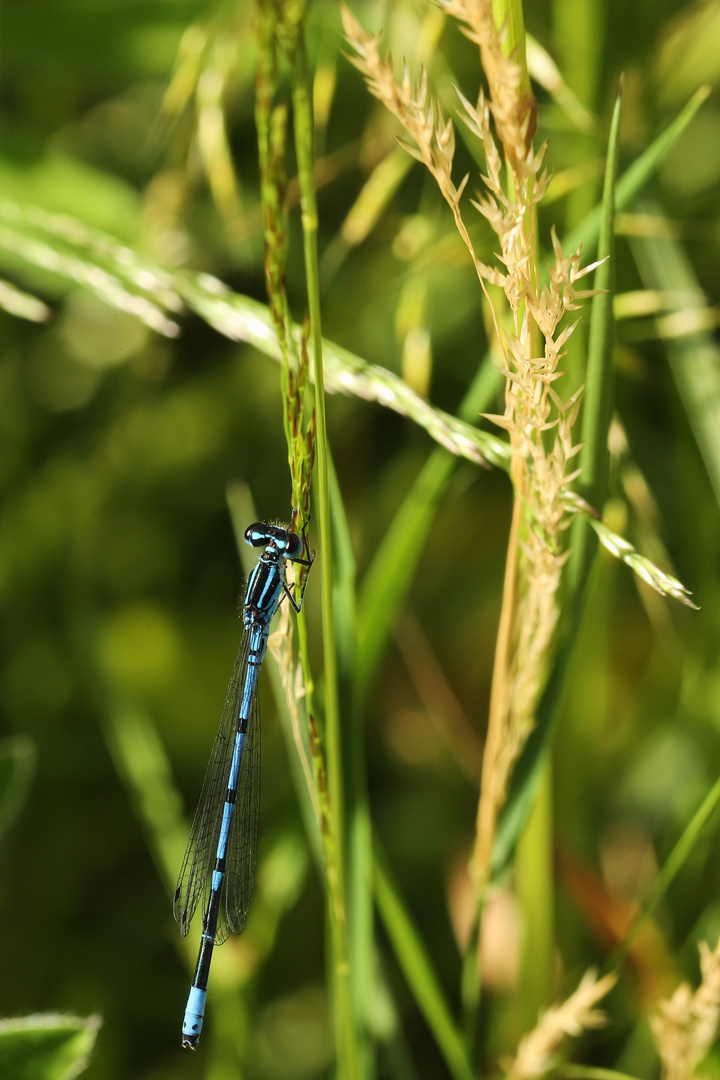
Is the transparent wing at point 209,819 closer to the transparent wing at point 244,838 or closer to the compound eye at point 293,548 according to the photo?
the transparent wing at point 244,838

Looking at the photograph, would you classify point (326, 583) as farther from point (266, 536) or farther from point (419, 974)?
point (419, 974)

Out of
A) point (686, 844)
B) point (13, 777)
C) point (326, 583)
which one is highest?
point (326, 583)

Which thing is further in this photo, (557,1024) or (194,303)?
(194,303)

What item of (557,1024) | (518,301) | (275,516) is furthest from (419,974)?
(518,301)

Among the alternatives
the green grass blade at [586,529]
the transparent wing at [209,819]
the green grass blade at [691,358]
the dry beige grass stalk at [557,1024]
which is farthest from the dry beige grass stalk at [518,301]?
the transparent wing at [209,819]

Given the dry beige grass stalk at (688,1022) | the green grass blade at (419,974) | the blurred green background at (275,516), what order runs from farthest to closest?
the blurred green background at (275,516) → the green grass blade at (419,974) → the dry beige grass stalk at (688,1022)

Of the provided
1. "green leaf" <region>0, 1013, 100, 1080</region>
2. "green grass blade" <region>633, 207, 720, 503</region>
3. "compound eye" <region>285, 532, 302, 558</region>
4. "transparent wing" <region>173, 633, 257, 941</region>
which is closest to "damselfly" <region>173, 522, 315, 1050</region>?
"transparent wing" <region>173, 633, 257, 941</region>

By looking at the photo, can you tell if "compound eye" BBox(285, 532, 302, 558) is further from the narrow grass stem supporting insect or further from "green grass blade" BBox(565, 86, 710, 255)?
"green grass blade" BBox(565, 86, 710, 255)
